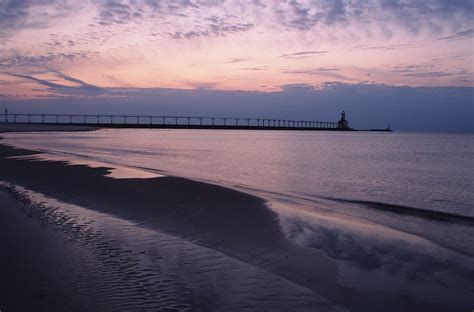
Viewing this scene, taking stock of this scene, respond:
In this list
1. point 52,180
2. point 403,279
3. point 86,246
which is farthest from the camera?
point 52,180

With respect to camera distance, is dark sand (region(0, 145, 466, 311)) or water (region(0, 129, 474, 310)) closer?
dark sand (region(0, 145, 466, 311))

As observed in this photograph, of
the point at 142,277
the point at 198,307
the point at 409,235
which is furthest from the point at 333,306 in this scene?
the point at 409,235

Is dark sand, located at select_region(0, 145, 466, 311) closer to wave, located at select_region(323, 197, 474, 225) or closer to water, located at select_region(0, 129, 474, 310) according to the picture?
water, located at select_region(0, 129, 474, 310)

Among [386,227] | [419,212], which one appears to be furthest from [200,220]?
[419,212]

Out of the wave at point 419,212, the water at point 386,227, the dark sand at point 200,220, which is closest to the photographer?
the dark sand at point 200,220

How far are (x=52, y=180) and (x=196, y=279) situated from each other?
11.9 metres

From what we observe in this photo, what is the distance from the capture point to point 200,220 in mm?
10086

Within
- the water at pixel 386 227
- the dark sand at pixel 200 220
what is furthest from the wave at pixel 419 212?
the dark sand at pixel 200 220

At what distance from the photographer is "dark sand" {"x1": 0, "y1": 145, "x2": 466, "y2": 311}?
19.6ft

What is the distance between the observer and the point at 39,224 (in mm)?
8805

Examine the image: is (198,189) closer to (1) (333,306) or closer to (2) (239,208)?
(2) (239,208)

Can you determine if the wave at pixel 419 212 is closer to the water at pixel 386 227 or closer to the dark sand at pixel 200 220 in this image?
the water at pixel 386 227

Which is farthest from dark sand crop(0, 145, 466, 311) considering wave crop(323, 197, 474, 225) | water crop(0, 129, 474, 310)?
Result: wave crop(323, 197, 474, 225)

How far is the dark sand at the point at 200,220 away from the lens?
5980 millimetres
